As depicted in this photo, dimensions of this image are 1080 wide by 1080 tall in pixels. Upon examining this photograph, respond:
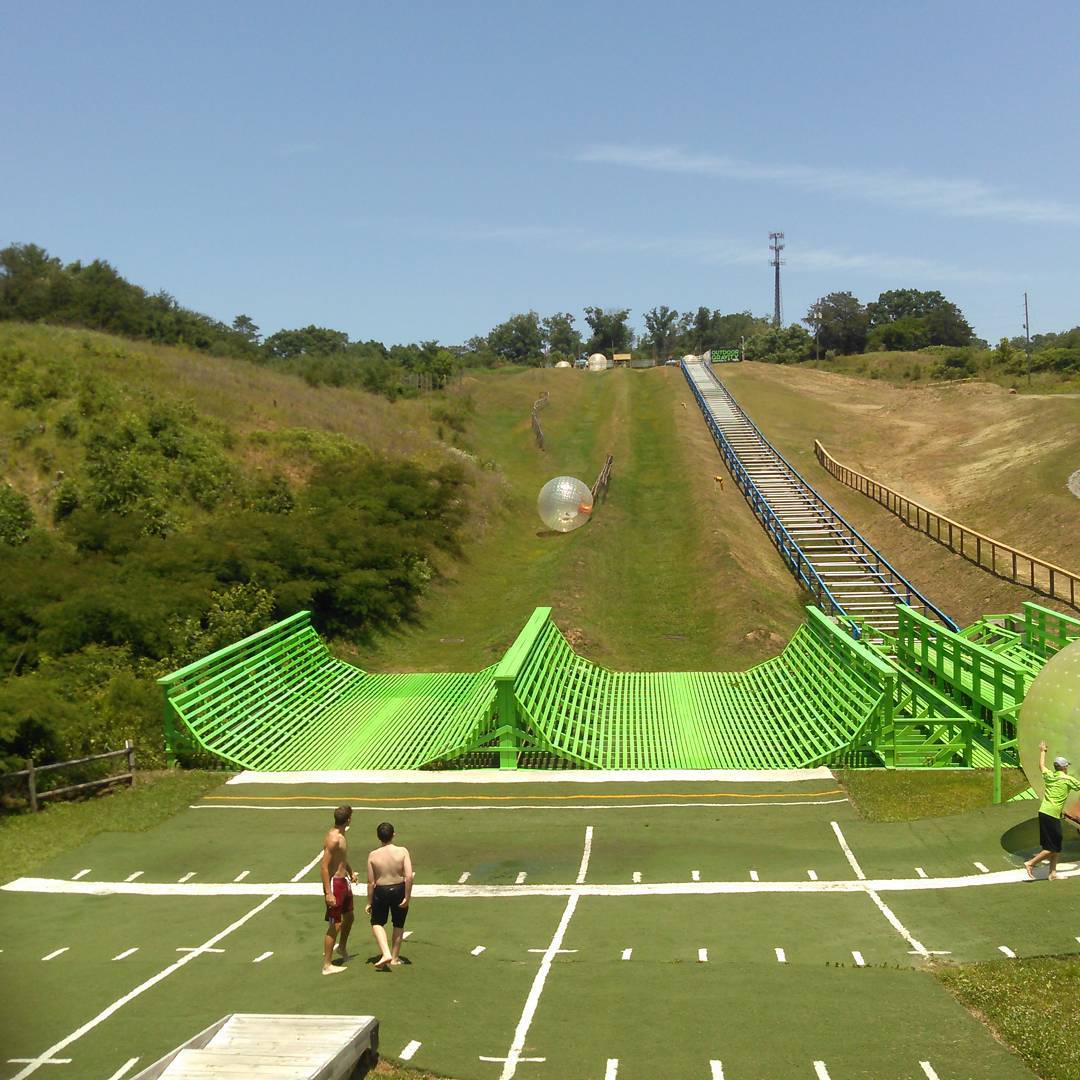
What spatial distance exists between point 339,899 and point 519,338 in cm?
15284

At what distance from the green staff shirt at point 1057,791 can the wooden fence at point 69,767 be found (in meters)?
13.0

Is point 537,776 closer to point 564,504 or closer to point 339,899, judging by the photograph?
point 339,899

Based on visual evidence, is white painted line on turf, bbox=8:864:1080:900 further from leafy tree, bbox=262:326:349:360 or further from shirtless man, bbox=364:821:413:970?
leafy tree, bbox=262:326:349:360

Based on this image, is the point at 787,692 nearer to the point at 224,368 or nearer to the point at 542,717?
the point at 542,717

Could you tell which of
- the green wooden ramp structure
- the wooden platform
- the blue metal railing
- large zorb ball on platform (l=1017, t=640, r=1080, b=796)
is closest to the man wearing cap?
large zorb ball on platform (l=1017, t=640, r=1080, b=796)

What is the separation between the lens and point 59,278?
66.5 meters

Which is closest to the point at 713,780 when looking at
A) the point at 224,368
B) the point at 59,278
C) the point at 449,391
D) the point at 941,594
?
the point at 941,594

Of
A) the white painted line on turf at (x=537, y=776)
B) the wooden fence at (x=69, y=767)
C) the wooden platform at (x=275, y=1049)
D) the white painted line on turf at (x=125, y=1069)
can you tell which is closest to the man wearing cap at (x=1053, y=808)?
the white painted line on turf at (x=537, y=776)

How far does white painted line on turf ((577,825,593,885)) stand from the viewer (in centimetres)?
1315

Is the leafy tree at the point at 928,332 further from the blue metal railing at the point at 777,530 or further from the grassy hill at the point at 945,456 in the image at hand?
the blue metal railing at the point at 777,530

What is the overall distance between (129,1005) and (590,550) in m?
29.4

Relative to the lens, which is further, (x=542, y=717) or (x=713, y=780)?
(x=542, y=717)

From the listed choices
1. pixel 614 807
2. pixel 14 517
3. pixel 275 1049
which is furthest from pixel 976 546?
pixel 275 1049

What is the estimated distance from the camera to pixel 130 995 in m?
9.66
